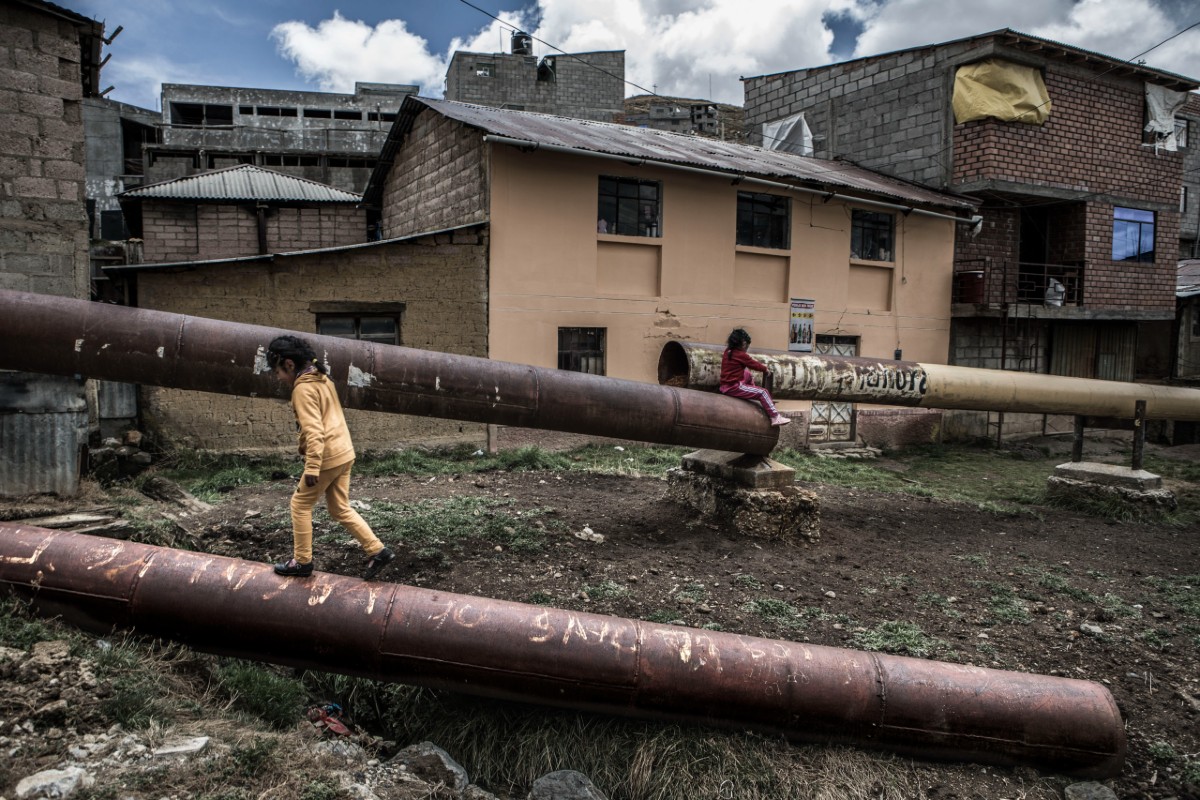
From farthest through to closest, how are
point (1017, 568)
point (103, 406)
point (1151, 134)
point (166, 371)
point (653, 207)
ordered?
point (1151, 134), point (653, 207), point (103, 406), point (1017, 568), point (166, 371)

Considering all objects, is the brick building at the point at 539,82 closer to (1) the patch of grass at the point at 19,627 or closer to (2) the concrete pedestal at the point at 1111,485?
(2) the concrete pedestal at the point at 1111,485

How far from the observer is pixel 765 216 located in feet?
41.7

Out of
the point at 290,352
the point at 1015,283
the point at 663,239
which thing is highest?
the point at 663,239

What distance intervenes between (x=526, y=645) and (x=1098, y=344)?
17.5m

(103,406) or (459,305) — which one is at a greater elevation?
(459,305)

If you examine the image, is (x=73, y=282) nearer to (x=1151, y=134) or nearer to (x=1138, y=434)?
(x=1138, y=434)

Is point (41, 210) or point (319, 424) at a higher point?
point (41, 210)

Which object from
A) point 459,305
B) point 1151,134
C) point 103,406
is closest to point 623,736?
point 459,305

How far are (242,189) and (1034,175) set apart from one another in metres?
17.0

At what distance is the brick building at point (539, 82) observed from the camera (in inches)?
1293

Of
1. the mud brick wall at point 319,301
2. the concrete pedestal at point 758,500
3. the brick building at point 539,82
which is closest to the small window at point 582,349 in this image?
the mud brick wall at point 319,301

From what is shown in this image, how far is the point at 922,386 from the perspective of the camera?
7840 mm

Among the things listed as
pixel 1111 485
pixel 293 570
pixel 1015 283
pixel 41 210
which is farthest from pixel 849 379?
pixel 1015 283

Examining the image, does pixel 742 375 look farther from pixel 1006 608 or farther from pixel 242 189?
pixel 242 189
